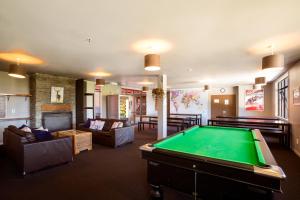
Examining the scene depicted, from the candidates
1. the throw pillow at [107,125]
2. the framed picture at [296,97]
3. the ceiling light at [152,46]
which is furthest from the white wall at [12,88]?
the framed picture at [296,97]

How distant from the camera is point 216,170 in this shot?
62.9 inches

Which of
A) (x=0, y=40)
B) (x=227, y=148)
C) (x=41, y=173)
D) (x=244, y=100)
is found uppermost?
(x=0, y=40)

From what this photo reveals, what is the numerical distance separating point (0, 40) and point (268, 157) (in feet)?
14.5

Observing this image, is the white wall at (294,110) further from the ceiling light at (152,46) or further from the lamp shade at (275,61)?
the ceiling light at (152,46)

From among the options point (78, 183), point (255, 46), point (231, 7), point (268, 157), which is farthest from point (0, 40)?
point (255, 46)

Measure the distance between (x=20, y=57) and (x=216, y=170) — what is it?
15.7 feet

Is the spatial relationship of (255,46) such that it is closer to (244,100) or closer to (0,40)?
(0,40)

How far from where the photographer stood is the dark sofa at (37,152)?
10.1ft

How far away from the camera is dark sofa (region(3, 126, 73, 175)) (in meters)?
3.07

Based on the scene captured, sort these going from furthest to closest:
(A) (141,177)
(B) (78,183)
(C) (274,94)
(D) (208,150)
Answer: (C) (274,94) < (A) (141,177) < (B) (78,183) < (D) (208,150)

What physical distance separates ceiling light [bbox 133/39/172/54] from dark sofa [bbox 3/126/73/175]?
262 centimetres

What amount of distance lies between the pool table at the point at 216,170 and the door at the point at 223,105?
782 cm

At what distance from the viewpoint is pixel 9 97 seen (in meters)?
5.66

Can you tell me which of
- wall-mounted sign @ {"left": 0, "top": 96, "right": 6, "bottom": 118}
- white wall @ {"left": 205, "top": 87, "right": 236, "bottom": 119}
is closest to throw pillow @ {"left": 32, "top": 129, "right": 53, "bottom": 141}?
wall-mounted sign @ {"left": 0, "top": 96, "right": 6, "bottom": 118}
